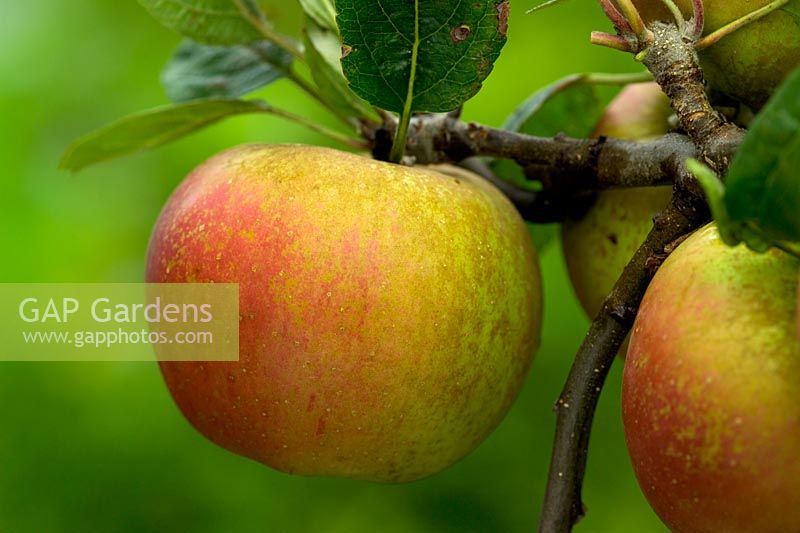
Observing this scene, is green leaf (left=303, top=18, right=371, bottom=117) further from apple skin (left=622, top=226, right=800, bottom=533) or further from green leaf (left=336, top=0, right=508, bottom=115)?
apple skin (left=622, top=226, right=800, bottom=533)

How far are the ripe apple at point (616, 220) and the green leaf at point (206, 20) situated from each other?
13.9 inches

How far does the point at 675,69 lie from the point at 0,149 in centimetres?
98

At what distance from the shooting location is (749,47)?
647 millimetres

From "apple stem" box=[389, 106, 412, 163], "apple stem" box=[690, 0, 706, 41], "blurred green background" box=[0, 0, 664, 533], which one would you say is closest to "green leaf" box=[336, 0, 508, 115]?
"apple stem" box=[389, 106, 412, 163]

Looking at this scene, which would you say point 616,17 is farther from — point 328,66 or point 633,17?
point 328,66

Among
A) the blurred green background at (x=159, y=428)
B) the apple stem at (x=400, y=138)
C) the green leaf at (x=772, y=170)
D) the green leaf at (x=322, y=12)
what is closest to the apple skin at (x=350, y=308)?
the apple stem at (x=400, y=138)

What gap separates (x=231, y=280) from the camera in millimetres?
674

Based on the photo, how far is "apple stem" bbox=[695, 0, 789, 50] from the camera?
61 cm

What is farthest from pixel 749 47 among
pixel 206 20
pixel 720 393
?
pixel 206 20

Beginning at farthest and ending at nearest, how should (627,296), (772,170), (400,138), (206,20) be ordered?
(206,20), (400,138), (627,296), (772,170)

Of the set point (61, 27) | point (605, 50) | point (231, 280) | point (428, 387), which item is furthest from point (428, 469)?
point (61, 27)

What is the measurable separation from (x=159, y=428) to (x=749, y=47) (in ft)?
2.71

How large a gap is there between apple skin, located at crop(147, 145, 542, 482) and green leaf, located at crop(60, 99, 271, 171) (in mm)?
166

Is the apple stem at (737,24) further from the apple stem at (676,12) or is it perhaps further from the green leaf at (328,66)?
the green leaf at (328,66)
